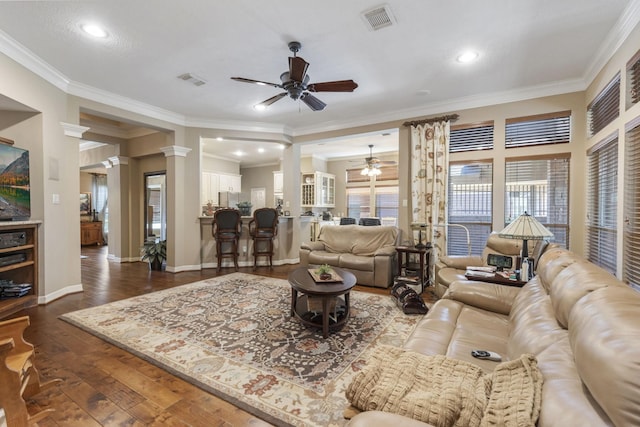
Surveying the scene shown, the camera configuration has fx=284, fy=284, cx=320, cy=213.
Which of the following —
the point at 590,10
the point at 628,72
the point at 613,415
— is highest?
the point at 590,10

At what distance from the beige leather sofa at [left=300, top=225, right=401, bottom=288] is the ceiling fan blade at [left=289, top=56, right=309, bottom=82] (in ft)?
8.91

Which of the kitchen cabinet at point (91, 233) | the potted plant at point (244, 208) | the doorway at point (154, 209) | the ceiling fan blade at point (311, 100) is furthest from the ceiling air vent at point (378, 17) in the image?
the kitchen cabinet at point (91, 233)

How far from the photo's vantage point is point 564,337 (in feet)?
3.82

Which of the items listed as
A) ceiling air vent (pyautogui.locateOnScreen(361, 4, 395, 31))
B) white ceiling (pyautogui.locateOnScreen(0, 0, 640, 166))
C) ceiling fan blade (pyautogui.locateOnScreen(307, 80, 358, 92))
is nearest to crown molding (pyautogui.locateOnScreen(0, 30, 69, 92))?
white ceiling (pyautogui.locateOnScreen(0, 0, 640, 166))

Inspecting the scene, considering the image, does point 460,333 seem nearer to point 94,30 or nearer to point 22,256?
point 94,30

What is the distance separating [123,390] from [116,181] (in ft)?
19.1

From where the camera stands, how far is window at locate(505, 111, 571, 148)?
389 centimetres

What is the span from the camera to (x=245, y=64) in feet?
11.0

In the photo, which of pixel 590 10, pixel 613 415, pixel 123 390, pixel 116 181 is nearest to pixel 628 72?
pixel 590 10

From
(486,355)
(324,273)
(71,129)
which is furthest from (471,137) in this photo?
(71,129)

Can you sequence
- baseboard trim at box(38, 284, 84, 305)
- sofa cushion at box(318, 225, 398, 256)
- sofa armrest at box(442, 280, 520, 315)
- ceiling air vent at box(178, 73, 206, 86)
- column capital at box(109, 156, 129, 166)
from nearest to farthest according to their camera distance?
1. sofa armrest at box(442, 280, 520, 315)
2. baseboard trim at box(38, 284, 84, 305)
3. ceiling air vent at box(178, 73, 206, 86)
4. sofa cushion at box(318, 225, 398, 256)
5. column capital at box(109, 156, 129, 166)

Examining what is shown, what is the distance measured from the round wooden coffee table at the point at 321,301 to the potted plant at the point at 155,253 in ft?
11.7

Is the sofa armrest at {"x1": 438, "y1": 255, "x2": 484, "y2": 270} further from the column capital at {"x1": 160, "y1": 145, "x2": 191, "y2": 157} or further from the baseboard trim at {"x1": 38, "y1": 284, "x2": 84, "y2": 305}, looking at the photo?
the baseboard trim at {"x1": 38, "y1": 284, "x2": 84, "y2": 305}

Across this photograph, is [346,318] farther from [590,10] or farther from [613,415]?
[590,10]
